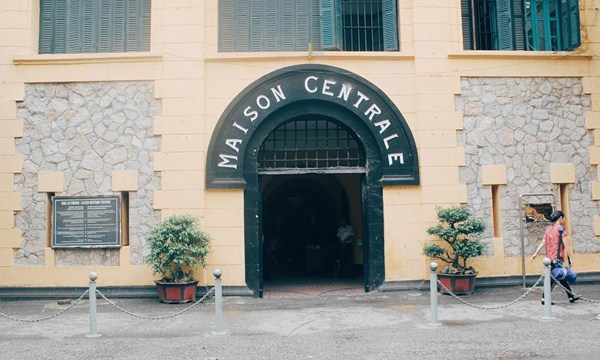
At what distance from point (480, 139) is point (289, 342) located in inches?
270

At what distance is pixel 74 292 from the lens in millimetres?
11727

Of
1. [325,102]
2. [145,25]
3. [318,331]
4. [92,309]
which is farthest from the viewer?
[145,25]

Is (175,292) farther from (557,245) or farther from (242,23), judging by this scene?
(557,245)

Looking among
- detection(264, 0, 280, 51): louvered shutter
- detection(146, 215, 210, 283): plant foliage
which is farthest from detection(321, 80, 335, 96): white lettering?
detection(146, 215, 210, 283): plant foliage

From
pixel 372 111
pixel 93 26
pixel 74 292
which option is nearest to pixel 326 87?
pixel 372 111

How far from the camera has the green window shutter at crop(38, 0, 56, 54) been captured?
12602 mm

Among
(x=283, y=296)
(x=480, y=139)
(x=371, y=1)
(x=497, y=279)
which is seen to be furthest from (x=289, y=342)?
(x=371, y=1)

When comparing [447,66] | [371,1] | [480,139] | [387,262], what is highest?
→ [371,1]

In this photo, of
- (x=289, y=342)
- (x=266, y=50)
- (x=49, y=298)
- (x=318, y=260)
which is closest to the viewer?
(x=289, y=342)

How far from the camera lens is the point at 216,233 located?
11.9 m

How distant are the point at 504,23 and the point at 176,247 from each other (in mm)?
9121

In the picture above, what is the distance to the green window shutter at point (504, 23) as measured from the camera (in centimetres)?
1298

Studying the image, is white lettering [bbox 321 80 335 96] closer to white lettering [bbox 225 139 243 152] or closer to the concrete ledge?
white lettering [bbox 225 139 243 152]

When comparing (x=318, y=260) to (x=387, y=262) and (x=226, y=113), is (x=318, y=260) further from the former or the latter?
(x=226, y=113)
